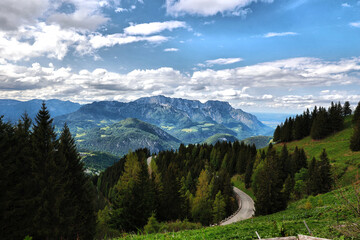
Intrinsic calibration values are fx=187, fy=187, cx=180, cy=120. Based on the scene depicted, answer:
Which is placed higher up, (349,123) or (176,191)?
(349,123)

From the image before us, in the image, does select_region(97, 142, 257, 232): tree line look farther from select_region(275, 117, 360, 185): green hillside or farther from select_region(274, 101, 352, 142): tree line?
select_region(274, 101, 352, 142): tree line

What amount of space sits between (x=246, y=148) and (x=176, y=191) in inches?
2592

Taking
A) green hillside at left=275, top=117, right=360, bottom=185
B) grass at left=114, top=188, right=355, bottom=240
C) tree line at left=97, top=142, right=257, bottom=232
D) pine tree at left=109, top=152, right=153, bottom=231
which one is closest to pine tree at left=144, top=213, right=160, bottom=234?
tree line at left=97, top=142, right=257, bottom=232

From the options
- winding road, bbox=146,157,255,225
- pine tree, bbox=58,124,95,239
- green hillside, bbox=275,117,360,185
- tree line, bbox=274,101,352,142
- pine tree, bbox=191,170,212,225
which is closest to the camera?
pine tree, bbox=58,124,95,239

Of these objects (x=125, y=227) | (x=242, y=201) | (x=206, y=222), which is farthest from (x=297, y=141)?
(x=125, y=227)

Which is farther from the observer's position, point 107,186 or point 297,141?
point 107,186

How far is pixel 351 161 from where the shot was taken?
53281 mm

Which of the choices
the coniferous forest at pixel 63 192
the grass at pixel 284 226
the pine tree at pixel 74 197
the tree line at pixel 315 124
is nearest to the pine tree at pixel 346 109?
the tree line at pixel 315 124

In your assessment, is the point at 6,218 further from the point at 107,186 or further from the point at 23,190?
A: the point at 107,186

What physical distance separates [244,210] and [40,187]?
166 ft

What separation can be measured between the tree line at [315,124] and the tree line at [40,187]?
98.9 metres

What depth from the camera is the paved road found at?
45781 mm

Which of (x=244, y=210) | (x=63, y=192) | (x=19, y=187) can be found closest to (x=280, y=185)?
(x=244, y=210)

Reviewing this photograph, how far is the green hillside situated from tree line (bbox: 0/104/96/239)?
134 ft
